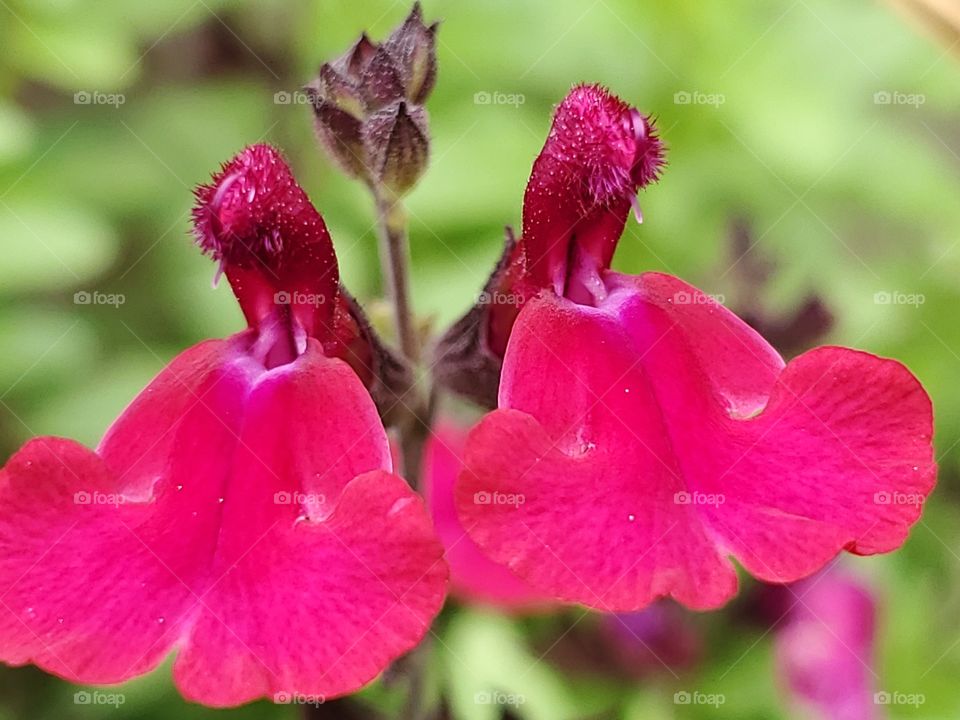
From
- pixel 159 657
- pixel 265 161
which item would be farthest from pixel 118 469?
pixel 265 161

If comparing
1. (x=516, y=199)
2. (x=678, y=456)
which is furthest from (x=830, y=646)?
(x=678, y=456)

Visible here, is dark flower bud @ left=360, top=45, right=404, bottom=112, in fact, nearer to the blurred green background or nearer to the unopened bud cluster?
the unopened bud cluster

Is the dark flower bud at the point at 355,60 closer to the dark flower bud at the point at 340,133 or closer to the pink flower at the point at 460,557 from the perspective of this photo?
the dark flower bud at the point at 340,133

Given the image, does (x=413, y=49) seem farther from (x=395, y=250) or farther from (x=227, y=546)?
(x=227, y=546)

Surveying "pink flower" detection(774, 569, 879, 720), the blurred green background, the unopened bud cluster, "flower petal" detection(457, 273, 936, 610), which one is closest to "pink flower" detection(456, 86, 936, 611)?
"flower petal" detection(457, 273, 936, 610)

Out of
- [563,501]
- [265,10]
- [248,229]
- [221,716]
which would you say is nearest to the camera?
[563,501]

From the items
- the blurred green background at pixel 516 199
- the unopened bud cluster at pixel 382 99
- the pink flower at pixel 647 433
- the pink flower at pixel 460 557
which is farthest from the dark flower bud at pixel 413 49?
the pink flower at pixel 460 557

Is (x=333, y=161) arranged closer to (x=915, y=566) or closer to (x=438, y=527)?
(x=438, y=527)
